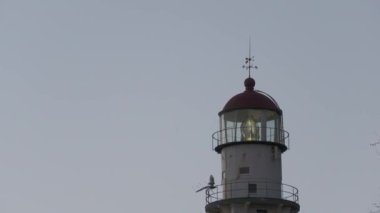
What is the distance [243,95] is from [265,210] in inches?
269

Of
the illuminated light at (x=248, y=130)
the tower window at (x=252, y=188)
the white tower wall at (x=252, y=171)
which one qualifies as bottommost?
the tower window at (x=252, y=188)

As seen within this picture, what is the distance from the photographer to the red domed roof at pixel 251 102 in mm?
74938

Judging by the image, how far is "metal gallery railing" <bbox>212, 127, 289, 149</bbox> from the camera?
74.7m

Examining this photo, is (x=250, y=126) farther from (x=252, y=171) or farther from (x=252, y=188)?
(x=252, y=188)

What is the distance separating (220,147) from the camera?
74938 millimetres

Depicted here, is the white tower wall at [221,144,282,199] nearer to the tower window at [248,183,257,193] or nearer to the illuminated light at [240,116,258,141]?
the tower window at [248,183,257,193]

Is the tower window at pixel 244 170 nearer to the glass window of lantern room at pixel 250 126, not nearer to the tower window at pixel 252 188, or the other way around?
the tower window at pixel 252 188

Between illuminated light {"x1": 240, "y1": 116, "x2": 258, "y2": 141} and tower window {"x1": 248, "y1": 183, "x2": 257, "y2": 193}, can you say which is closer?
tower window {"x1": 248, "y1": 183, "x2": 257, "y2": 193}

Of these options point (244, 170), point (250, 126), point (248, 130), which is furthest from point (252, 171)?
point (250, 126)

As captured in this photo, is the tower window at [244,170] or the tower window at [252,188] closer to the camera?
the tower window at [252,188]

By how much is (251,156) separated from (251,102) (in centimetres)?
322

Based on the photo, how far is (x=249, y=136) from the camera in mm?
74688

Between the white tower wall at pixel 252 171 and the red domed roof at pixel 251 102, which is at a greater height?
the red domed roof at pixel 251 102

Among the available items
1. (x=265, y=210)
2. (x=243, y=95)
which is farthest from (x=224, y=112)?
(x=265, y=210)
